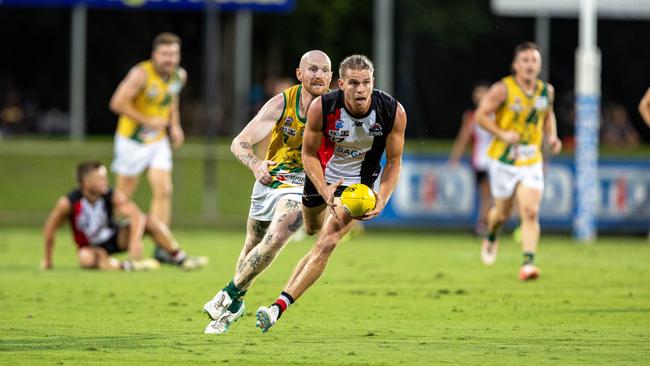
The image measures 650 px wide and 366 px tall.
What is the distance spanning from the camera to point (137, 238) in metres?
15.9

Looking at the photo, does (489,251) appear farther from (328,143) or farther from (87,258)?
(328,143)

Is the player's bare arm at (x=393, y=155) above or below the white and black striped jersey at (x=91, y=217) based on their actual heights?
above

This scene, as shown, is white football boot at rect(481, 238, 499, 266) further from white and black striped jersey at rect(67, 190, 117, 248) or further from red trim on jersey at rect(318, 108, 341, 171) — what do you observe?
red trim on jersey at rect(318, 108, 341, 171)

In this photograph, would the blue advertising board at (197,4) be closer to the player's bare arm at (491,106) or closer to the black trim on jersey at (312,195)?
the player's bare arm at (491,106)


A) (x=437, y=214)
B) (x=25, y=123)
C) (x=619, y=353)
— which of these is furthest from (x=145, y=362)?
(x=25, y=123)

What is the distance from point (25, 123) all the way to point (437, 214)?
2226 cm

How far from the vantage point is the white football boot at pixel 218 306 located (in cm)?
1012

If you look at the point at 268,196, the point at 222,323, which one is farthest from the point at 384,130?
the point at 222,323

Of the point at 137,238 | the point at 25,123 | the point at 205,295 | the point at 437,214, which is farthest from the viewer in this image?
the point at 25,123

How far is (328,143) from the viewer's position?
10047 millimetres

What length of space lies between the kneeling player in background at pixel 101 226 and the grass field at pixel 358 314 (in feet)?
1.07

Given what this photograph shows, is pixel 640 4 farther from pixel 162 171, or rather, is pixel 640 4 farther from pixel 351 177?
pixel 351 177

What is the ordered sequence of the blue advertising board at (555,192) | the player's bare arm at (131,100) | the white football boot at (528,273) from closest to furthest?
the white football boot at (528,273) → the player's bare arm at (131,100) → the blue advertising board at (555,192)

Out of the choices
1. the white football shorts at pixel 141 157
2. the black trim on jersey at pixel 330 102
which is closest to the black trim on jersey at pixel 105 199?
the white football shorts at pixel 141 157
